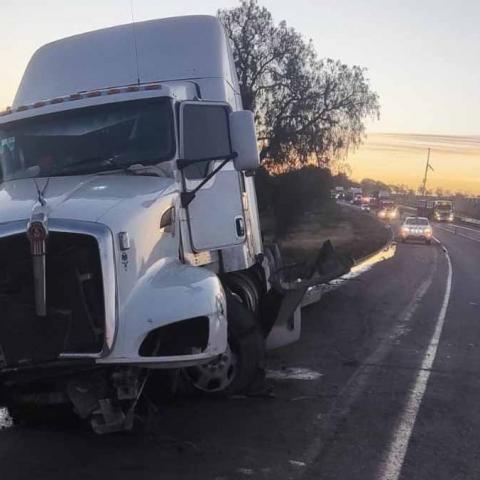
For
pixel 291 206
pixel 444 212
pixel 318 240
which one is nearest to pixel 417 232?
pixel 318 240

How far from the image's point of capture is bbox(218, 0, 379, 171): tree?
28719 millimetres

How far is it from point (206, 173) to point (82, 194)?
159 centimetres

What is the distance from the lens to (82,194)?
5227 mm

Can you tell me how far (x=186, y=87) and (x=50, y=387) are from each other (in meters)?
3.40

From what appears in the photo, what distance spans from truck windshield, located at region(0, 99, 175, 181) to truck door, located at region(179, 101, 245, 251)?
21cm

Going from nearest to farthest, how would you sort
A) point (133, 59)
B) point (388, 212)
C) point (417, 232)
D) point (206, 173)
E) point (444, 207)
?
point (206, 173), point (133, 59), point (417, 232), point (444, 207), point (388, 212)

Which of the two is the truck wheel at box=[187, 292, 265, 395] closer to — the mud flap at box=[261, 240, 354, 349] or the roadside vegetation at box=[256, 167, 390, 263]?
the mud flap at box=[261, 240, 354, 349]

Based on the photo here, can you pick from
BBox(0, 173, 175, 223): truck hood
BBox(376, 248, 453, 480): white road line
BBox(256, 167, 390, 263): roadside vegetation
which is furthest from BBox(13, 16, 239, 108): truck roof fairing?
BBox(256, 167, 390, 263): roadside vegetation

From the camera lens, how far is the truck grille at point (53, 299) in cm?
464

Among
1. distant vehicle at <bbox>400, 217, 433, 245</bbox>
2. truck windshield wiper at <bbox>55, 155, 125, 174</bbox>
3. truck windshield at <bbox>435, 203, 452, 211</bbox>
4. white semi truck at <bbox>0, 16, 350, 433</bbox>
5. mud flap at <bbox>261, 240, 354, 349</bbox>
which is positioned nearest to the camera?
white semi truck at <bbox>0, 16, 350, 433</bbox>

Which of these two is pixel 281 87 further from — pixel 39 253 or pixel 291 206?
pixel 39 253

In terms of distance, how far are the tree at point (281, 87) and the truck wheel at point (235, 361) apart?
73.2 feet

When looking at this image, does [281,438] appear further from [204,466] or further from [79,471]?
[79,471]

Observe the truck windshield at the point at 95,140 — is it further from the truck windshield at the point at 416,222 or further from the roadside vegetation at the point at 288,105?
the truck windshield at the point at 416,222
